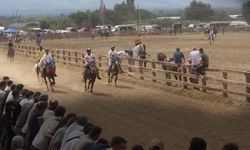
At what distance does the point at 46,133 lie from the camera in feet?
27.2

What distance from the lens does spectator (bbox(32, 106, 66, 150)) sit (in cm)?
826

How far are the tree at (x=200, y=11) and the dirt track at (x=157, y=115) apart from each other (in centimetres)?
12562

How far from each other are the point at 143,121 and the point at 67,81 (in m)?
11.5

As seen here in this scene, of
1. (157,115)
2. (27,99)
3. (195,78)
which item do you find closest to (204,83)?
(195,78)

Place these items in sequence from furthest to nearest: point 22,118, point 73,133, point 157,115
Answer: point 157,115 → point 22,118 → point 73,133

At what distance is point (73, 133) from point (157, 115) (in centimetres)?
901

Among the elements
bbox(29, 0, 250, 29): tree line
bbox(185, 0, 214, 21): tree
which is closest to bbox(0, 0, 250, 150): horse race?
bbox(29, 0, 250, 29): tree line

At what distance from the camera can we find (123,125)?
15.0m

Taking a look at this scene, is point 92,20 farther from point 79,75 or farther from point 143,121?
point 143,121

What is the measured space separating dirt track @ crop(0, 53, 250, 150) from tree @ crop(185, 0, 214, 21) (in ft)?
412

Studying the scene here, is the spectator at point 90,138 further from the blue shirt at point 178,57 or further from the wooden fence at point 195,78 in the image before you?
the blue shirt at point 178,57

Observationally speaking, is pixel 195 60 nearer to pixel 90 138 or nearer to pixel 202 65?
pixel 202 65

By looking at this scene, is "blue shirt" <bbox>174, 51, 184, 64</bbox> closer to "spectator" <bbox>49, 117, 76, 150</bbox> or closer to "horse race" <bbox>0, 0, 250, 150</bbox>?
"horse race" <bbox>0, 0, 250, 150</bbox>

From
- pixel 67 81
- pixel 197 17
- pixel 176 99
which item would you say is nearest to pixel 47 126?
pixel 176 99
